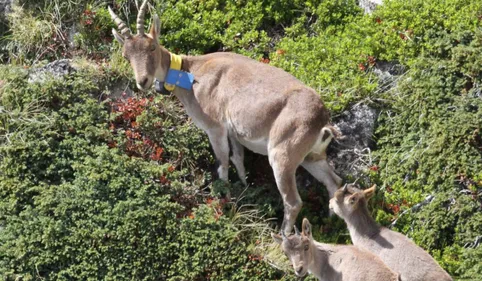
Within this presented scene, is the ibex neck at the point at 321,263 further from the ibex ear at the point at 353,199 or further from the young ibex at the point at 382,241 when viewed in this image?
the ibex ear at the point at 353,199

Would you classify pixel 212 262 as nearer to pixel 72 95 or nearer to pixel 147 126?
pixel 147 126

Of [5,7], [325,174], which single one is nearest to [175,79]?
[325,174]

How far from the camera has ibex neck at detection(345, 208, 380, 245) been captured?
569 inches

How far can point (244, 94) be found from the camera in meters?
15.6

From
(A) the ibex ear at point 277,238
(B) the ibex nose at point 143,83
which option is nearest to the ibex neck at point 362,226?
(A) the ibex ear at point 277,238

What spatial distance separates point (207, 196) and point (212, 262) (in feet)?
4.60

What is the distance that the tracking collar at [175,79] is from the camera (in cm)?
1603

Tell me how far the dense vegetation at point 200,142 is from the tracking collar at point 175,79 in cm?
59

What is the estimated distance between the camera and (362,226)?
47.6ft

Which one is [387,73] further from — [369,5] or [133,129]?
[133,129]

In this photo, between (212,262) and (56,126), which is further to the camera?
(56,126)

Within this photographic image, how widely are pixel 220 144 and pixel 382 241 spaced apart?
3028 millimetres

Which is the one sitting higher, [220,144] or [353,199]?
[353,199]

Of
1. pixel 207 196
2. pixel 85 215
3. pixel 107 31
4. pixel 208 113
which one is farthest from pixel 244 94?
pixel 107 31
